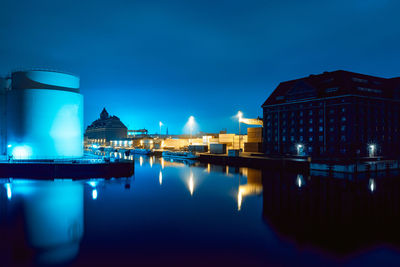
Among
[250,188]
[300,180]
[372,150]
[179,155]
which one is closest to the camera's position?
[250,188]

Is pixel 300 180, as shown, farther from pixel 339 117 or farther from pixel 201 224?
pixel 201 224

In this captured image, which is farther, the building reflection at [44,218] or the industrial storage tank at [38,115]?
the industrial storage tank at [38,115]

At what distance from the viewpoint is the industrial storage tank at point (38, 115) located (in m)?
33.0

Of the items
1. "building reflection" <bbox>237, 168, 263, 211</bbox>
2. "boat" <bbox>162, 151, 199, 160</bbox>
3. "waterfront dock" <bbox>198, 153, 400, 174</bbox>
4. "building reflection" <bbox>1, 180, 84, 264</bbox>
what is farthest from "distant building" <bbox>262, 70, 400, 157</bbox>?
"building reflection" <bbox>1, 180, 84, 264</bbox>

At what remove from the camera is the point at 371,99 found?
44.6 meters

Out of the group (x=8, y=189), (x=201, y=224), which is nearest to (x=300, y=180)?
(x=201, y=224)

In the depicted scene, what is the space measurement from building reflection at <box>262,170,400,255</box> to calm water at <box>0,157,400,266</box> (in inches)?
2.1

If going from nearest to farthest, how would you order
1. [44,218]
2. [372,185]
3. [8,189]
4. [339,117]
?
[44,218], [8,189], [372,185], [339,117]

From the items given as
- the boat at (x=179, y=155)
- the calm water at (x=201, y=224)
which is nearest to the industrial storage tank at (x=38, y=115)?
the calm water at (x=201, y=224)

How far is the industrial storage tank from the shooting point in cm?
3297

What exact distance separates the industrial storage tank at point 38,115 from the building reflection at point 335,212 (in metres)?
25.3

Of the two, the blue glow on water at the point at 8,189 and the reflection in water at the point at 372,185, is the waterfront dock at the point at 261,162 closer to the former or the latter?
the reflection in water at the point at 372,185

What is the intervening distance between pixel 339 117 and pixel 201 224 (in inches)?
1399

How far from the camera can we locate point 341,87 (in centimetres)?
4375
